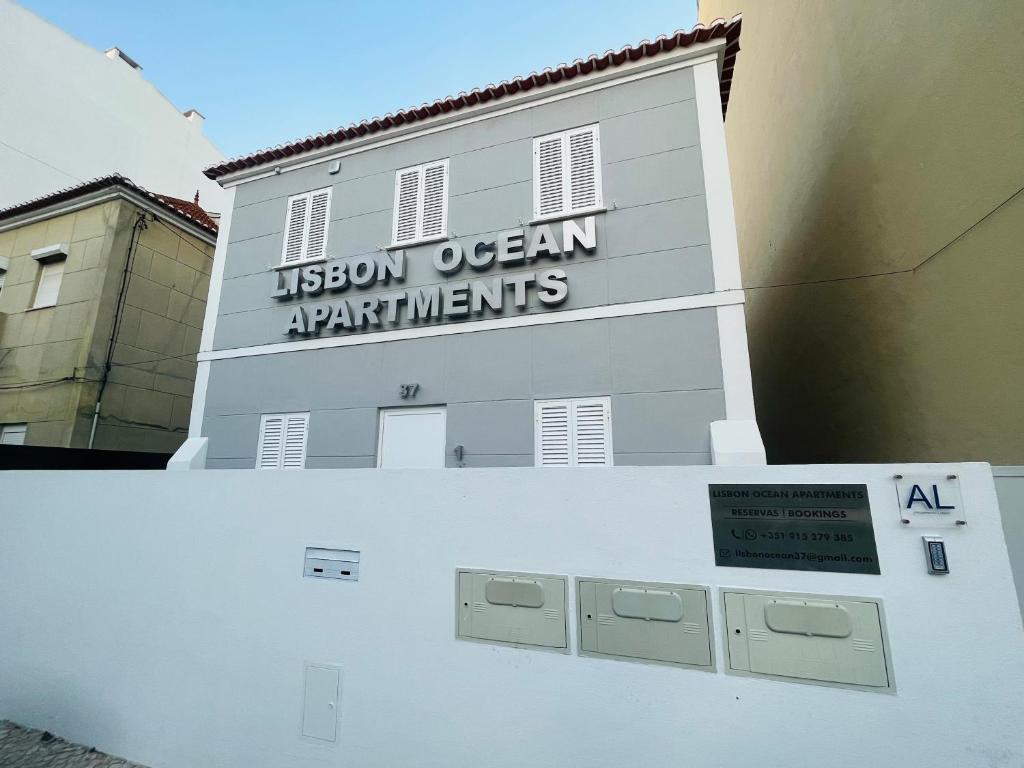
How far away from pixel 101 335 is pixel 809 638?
40.4 feet

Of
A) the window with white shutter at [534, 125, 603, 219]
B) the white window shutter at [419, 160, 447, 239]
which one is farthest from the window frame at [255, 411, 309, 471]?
the window with white shutter at [534, 125, 603, 219]

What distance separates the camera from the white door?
6.64 m

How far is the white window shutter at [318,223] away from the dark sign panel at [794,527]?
7.07m

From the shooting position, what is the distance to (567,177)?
264 inches

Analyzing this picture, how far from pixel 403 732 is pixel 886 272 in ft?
21.7

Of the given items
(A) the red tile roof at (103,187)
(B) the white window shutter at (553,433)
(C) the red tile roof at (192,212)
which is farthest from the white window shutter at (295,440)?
(C) the red tile roof at (192,212)

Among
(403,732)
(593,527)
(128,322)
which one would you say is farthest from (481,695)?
(128,322)

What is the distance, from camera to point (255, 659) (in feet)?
12.8

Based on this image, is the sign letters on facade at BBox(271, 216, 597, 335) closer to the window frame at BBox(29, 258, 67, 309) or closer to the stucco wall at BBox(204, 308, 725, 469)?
the stucco wall at BBox(204, 308, 725, 469)

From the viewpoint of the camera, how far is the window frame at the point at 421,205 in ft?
23.6

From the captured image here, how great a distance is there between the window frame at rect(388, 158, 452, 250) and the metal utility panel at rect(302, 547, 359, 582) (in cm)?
475

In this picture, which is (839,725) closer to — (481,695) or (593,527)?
(593,527)

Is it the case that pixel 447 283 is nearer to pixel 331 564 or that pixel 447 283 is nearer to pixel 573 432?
pixel 573 432

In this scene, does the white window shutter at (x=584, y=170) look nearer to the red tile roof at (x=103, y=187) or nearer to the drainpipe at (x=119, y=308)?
the red tile roof at (x=103, y=187)
